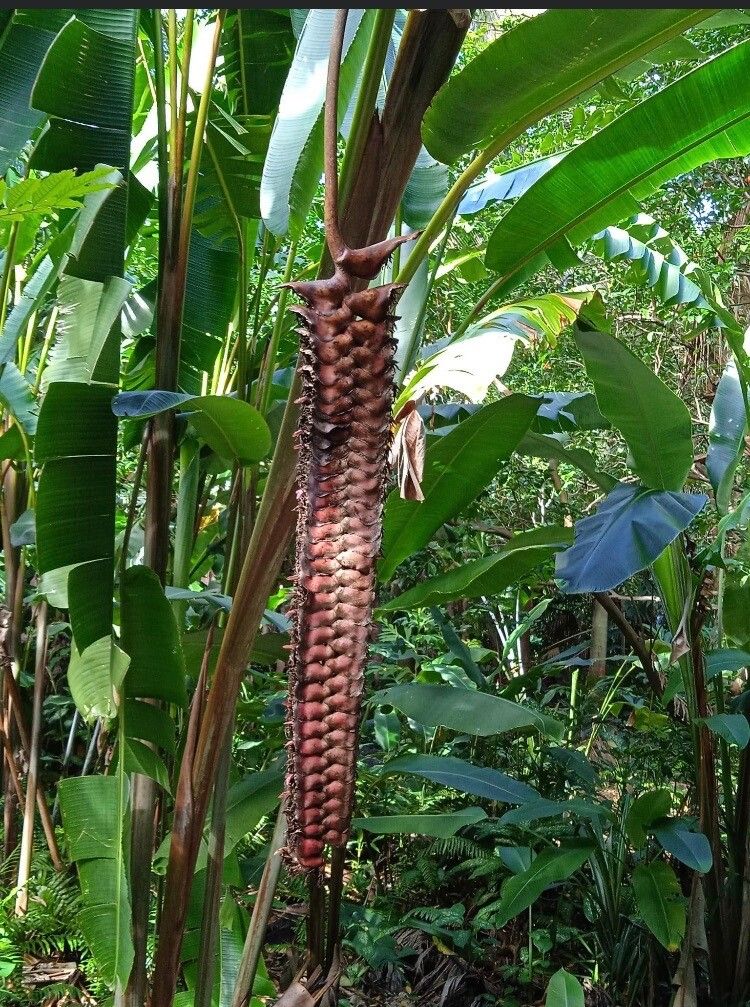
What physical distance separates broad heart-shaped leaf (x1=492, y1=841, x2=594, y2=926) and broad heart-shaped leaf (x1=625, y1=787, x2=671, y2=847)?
0.09 meters

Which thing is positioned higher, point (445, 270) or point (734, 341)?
point (445, 270)

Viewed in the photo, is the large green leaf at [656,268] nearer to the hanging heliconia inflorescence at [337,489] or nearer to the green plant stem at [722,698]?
the green plant stem at [722,698]

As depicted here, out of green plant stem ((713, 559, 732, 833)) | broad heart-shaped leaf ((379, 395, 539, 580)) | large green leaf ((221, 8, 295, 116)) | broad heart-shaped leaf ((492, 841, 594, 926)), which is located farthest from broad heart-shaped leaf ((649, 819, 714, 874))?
large green leaf ((221, 8, 295, 116))

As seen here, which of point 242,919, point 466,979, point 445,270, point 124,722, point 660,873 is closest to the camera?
point 124,722

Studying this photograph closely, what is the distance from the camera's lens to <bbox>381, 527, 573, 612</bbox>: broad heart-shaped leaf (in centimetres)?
139

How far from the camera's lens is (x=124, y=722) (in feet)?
3.95

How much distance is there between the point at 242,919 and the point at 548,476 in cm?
214

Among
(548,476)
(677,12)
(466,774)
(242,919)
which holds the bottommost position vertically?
(242,919)

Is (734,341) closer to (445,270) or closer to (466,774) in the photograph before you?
(445,270)

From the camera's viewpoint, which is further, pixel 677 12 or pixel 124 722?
pixel 124 722

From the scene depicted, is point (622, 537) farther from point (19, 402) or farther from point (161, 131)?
point (19, 402)

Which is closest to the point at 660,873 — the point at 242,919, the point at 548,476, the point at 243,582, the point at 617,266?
the point at 242,919

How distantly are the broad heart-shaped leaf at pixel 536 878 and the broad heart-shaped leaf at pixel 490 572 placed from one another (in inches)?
24.7

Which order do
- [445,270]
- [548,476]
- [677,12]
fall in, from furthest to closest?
[548,476] < [445,270] < [677,12]
